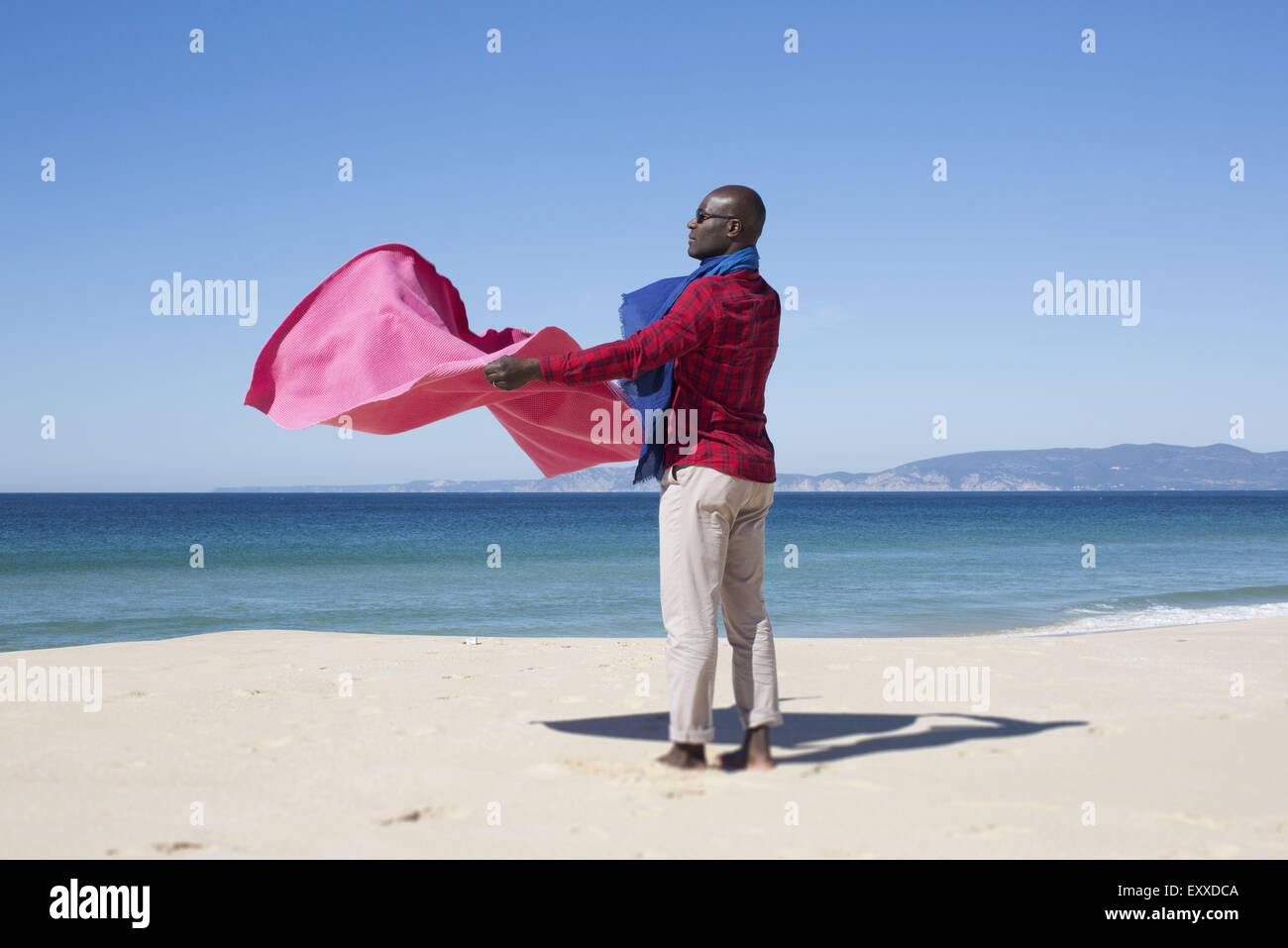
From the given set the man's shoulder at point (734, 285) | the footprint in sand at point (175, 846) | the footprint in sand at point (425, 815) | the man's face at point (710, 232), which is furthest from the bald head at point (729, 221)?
the footprint in sand at point (175, 846)

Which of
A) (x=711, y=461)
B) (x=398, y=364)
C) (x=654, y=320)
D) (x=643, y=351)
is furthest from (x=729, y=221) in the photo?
(x=398, y=364)

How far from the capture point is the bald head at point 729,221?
415cm

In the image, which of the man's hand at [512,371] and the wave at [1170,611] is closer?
the man's hand at [512,371]

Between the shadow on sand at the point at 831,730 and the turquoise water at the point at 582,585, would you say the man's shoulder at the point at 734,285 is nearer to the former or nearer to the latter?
the shadow on sand at the point at 831,730

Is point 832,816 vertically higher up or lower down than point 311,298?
lower down

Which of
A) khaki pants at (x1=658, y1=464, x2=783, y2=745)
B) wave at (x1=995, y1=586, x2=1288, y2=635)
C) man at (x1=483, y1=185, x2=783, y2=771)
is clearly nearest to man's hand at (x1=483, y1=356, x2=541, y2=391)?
man at (x1=483, y1=185, x2=783, y2=771)

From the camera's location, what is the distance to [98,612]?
16.0m

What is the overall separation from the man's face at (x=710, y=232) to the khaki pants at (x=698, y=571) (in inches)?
37.9

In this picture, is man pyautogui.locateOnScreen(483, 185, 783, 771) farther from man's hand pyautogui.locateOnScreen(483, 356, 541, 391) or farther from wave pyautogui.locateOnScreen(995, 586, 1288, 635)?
wave pyautogui.locateOnScreen(995, 586, 1288, 635)

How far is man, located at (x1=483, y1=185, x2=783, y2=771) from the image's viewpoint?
155 inches

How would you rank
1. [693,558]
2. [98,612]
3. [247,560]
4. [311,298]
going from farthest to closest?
[247,560]
[98,612]
[311,298]
[693,558]
